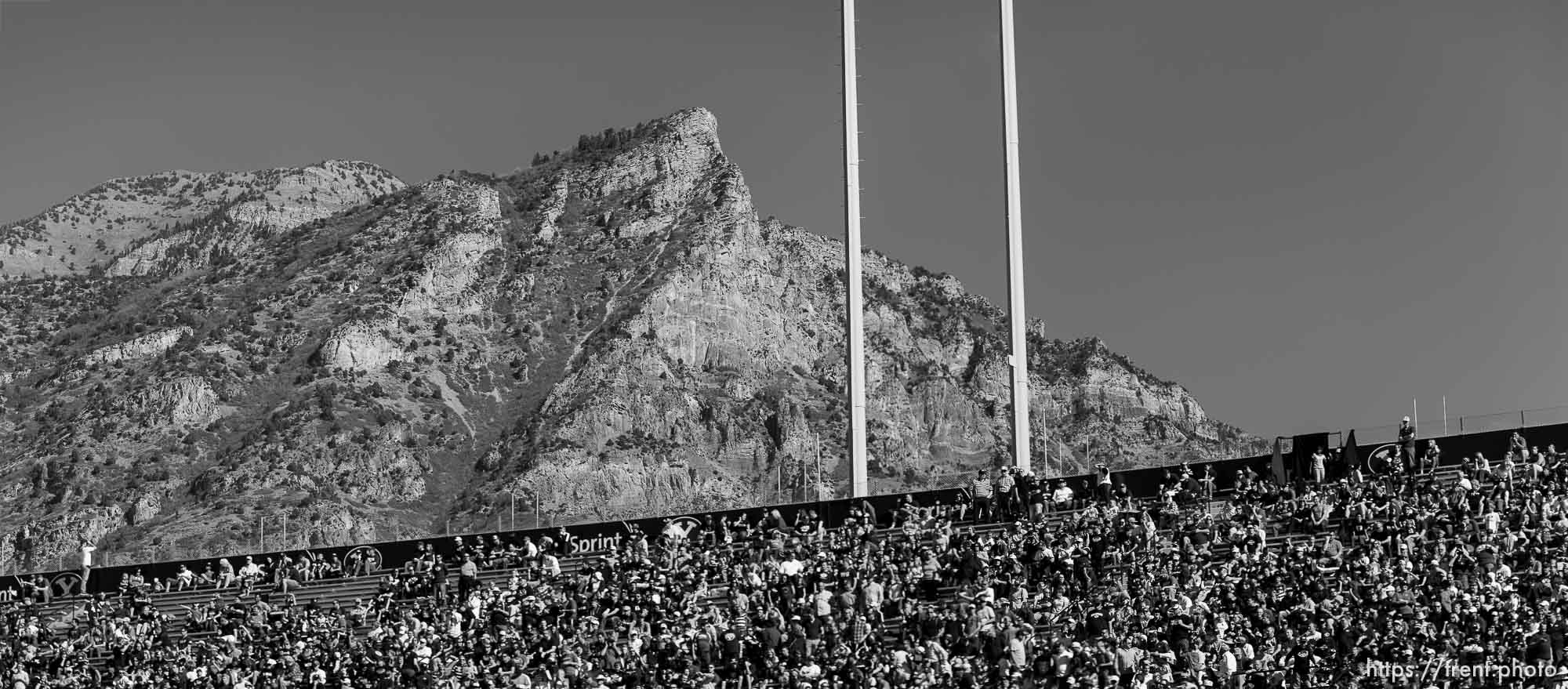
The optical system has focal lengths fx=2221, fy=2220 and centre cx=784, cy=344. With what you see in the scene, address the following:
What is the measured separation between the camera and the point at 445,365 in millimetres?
142500

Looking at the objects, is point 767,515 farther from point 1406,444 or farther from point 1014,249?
point 1406,444

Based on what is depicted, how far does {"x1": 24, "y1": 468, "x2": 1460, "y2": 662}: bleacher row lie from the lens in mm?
38125

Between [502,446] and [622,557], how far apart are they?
294 ft

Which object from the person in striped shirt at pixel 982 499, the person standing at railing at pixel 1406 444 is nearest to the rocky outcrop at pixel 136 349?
the person in striped shirt at pixel 982 499

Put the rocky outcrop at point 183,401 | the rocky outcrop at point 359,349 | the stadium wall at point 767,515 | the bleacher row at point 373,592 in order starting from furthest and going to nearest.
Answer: the rocky outcrop at point 359,349, the rocky outcrop at point 183,401, the stadium wall at point 767,515, the bleacher row at point 373,592

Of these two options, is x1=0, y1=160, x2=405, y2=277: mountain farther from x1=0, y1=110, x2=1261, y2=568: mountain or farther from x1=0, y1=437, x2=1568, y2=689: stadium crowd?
x1=0, y1=437, x2=1568, y2=689: stadium crowd

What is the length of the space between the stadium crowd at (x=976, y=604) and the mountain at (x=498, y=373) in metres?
62.9

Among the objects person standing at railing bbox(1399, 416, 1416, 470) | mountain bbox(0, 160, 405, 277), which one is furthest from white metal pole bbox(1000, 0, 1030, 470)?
mountain bbox(0, 160, 405, 277)

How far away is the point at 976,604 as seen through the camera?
118ft

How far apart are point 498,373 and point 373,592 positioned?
96.0 meters

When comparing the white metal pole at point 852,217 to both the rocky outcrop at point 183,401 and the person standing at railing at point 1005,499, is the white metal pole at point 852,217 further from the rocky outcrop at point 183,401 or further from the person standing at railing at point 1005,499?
the rocky outcrop at point 183,401

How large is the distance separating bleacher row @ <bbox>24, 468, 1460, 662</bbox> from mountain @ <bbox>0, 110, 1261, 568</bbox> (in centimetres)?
5650

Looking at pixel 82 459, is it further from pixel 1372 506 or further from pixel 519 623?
pixel 1372 506

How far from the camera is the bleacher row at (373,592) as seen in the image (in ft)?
125
